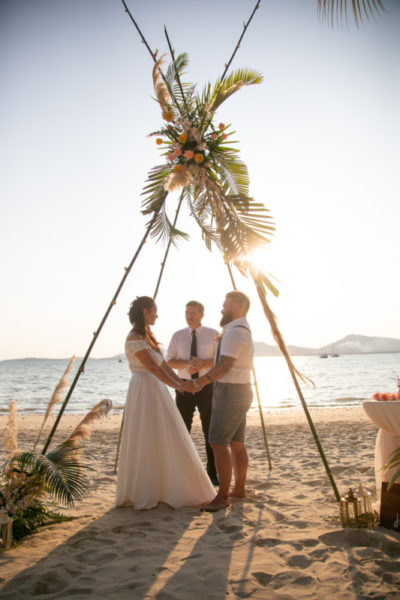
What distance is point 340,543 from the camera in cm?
292

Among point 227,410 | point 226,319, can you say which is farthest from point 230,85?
point 227,410

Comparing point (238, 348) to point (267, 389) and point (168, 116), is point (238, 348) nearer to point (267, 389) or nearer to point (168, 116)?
point (168, 116)

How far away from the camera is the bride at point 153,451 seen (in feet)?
12.6

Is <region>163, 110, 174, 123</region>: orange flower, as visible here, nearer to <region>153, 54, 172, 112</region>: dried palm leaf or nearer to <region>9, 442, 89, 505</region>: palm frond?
<region>153, 54, 172, 112</region>: dried palm leaf

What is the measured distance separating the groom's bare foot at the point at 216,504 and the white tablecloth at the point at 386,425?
125 cm

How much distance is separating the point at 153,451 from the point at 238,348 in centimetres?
114

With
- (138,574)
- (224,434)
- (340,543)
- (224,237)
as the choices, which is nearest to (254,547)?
(340,543)

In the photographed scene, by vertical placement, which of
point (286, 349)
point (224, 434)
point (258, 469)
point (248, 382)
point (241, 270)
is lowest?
point (258, 469)

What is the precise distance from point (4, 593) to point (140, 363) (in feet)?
6.55

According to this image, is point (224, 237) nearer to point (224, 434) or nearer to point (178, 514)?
point (224, 434)

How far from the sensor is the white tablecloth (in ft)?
10.2

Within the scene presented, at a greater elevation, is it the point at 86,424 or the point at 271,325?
the point at 271,325

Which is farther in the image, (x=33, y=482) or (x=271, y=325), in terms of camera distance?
(x=271, y=325)

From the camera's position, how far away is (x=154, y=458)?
3.87m
